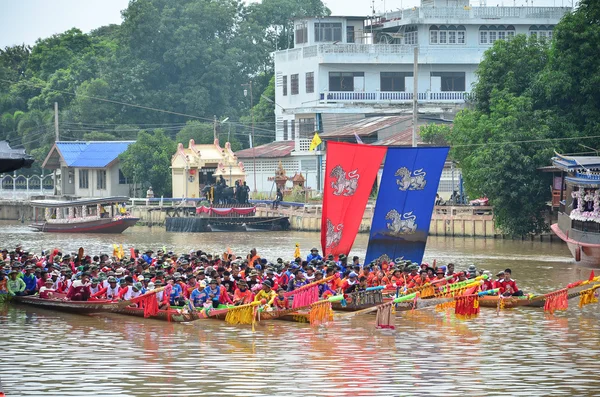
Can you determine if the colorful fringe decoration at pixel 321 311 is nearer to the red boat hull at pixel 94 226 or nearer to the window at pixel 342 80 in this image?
the red boat hull at pixel 94 226

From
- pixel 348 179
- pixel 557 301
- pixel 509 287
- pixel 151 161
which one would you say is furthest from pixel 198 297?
pixel 151 161

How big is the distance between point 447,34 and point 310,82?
9423 millimetres

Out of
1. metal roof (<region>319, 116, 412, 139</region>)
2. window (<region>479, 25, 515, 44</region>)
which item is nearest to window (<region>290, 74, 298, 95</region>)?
metal roof (<region>319, 116, 412, 139</region>)

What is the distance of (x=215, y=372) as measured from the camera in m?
20.9

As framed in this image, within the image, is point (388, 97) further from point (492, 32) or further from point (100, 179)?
point (100, 179)

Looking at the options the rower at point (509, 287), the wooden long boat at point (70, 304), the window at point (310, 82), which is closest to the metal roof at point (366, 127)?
the window at point (310, 82)

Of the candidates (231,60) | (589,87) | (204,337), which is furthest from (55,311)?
(231,60)

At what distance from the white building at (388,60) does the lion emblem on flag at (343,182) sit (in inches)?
1549

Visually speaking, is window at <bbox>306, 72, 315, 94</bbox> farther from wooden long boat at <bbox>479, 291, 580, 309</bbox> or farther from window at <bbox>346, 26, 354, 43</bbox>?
wooden long boat at <bbox>479, 291, 580, 309</bbox>

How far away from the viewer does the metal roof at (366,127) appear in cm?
6450

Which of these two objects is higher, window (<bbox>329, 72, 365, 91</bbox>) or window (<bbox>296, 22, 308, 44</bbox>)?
window (<bbox>296, 22, 308, 44</bbox>)

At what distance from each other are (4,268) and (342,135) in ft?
114

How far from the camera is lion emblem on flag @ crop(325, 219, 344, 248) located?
3062 cm

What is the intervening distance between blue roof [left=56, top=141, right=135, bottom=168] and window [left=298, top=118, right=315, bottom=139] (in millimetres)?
11864
